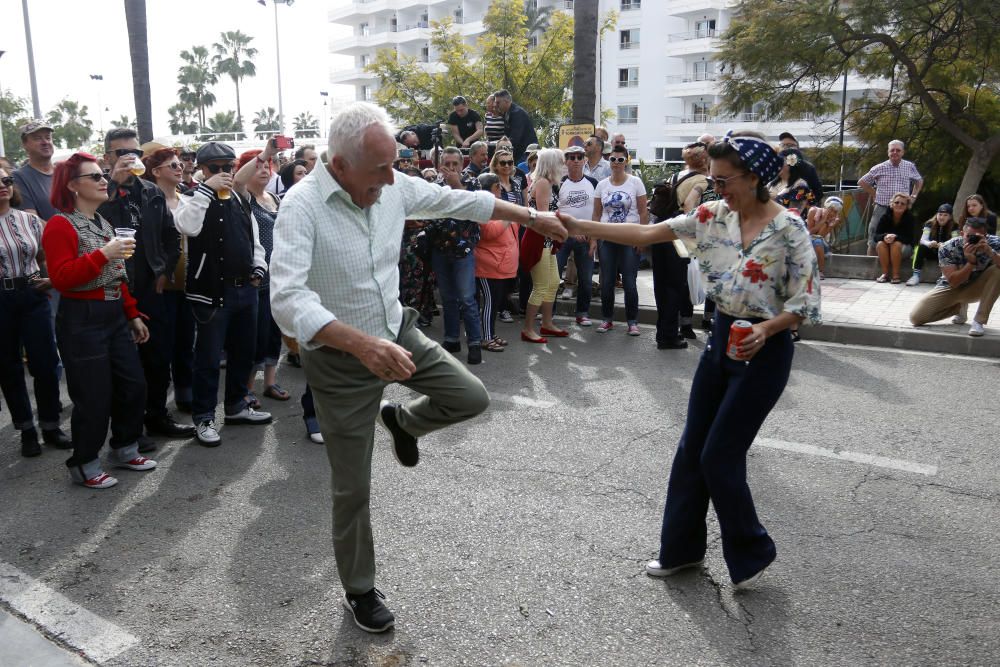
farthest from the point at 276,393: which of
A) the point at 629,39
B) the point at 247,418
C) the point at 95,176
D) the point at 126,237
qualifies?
the point at 629,39

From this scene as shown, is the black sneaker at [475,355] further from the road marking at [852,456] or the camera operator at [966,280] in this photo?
the camera operator at [966,280]

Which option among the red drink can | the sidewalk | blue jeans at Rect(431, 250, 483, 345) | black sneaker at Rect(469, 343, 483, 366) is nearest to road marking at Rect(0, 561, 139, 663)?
the red drink can

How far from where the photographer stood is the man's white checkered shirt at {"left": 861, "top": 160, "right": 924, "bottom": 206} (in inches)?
483

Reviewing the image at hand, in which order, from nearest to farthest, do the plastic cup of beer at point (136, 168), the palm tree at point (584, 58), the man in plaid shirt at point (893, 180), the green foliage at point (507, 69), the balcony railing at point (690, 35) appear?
1. the plastic cup of beer at point (136, 168)
2. the palm tree at point (584, 58)
3. the man in plaid shirt at point (893, 180)
4. the green foliage at point (507, 69)
5. the balcony railing at point (690, 35)

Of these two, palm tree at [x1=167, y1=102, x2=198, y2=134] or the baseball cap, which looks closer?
the baseball cap

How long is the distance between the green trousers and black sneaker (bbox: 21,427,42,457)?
3.25 meters

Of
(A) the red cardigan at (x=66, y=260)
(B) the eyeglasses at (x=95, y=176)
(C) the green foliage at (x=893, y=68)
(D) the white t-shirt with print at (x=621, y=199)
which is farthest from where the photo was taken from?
(C) the green foliage at (x=893, y=68)

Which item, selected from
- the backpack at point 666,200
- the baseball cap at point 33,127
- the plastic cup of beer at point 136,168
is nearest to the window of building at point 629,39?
the backpack at point 666,200

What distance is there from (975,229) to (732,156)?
20.6ft

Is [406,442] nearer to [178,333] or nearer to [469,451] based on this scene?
[469,451]

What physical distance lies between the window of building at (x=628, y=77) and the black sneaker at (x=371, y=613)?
58689 mm

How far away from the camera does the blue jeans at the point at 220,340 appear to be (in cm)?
554

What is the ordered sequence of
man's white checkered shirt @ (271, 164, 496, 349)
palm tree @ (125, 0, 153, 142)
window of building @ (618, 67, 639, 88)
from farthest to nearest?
window of building @ (618, 67, 639, 88) → palm tree @ (125, 0, 153, 142) → man's white checkered shirt @ (271, 164, 496, 349)

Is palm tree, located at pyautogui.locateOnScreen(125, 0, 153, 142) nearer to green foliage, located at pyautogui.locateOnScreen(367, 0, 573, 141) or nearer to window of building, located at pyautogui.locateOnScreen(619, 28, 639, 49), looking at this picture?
green foliage, located at pyautogui.locateOnScreen(367, 0, 573, 141)
